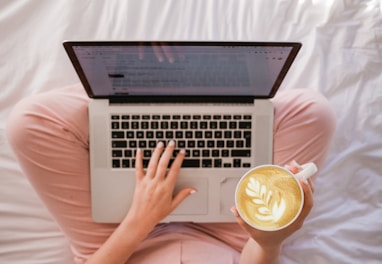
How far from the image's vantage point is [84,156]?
A: 3.52 feet

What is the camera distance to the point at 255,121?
3.44 feet

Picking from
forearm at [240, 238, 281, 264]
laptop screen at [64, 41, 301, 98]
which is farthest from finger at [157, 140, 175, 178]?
forearm at [240, 238, 281, 264]

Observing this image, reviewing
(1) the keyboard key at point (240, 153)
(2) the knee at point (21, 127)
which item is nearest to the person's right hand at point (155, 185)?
(1) the keyboard key at point (240, 153)

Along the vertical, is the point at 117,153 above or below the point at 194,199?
above

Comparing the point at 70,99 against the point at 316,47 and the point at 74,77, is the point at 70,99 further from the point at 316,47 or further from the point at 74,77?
the point at 316,47

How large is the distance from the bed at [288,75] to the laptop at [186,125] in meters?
0.21

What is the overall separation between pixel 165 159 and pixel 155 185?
0.06 m

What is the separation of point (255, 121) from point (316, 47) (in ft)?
1.02

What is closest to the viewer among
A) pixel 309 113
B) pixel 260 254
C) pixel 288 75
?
pixel 260 254

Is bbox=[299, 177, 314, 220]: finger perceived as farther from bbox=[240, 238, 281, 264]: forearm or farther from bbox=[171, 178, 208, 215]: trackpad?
bbox=[171, 178, 208, 215]: trackpad

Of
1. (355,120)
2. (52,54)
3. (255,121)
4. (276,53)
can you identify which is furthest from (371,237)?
(52,54)

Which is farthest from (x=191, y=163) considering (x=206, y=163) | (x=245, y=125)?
(x=245, y=125)

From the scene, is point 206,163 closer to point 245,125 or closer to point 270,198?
point 245,125

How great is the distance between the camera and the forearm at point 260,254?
963 mm
